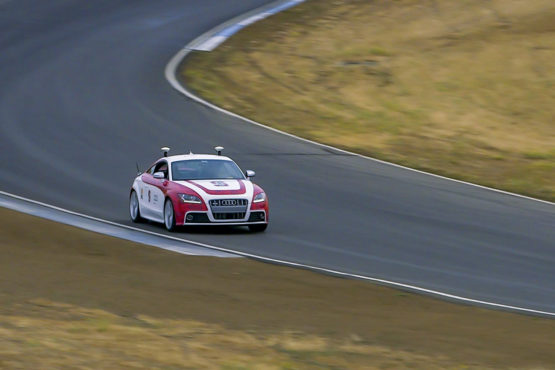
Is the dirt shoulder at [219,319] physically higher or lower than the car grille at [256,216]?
higher

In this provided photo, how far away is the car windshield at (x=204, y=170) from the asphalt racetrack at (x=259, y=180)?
1.03 meters

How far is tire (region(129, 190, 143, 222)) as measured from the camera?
68.0 feet

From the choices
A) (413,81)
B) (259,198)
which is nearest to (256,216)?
(259,198)

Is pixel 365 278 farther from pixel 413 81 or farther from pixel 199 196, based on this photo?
pixel 413 81

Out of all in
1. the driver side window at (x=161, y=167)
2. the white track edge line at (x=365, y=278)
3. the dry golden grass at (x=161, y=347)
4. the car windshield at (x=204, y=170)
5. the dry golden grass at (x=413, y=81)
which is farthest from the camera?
the dry golden grass at (x=413, y=81)

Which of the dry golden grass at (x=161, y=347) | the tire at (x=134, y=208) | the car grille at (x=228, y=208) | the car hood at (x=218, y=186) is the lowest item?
the tire at (x=134, y=208)

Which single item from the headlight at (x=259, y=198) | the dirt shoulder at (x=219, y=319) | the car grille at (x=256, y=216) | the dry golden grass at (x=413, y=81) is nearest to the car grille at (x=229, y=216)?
the car grille at (x=256, y=216)

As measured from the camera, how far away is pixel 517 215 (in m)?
21.6

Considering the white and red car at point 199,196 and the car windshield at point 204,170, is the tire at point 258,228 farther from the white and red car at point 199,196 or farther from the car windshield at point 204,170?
the car windshield at point 204,170

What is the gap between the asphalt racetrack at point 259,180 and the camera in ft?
57.2

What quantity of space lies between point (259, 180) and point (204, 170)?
4059mm

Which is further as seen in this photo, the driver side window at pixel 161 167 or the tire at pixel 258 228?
the driver side window at pixel 161 167

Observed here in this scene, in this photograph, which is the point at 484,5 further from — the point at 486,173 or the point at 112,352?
the point at 112,352

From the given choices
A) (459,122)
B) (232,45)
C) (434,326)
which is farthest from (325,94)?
(434,326)
